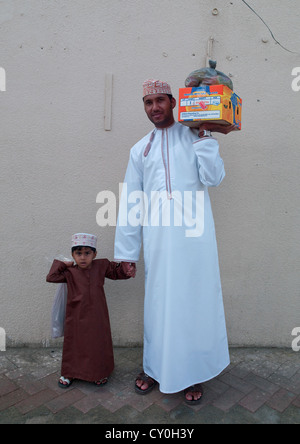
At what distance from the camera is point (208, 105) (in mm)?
1962

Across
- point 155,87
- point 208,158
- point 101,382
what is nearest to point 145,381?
point 101,382

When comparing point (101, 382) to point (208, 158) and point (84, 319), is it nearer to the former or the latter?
point (84, 319)

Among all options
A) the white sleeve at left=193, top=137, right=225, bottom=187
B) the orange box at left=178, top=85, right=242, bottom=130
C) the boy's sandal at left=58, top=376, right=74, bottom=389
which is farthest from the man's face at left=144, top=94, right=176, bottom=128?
the boy's sandal at left=58, top=376, right=74, bottom=389

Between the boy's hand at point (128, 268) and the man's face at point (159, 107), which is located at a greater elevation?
the man's face at point (159, 107)

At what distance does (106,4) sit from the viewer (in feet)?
8.94

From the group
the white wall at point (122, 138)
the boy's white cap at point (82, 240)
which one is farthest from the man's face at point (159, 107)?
the boy's white cap at point (82, 240)

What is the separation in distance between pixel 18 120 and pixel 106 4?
117cm

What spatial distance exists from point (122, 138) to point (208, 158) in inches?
40.2

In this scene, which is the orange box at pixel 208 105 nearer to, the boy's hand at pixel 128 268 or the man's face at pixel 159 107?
the man's face at pixel 159 107

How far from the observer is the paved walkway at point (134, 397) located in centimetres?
206

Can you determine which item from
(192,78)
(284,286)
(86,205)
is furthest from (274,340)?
(192,78)

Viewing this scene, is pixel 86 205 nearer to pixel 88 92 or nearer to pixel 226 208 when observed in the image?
pixel 88 92

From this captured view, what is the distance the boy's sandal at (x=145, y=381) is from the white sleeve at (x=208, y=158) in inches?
56.8

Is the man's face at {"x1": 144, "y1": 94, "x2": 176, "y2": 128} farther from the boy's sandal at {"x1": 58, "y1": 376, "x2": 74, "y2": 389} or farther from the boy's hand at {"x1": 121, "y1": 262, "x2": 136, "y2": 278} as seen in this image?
the boy's sandal at {"x1": 58, "y1": 376, "x2": 74, "y2": 389}
